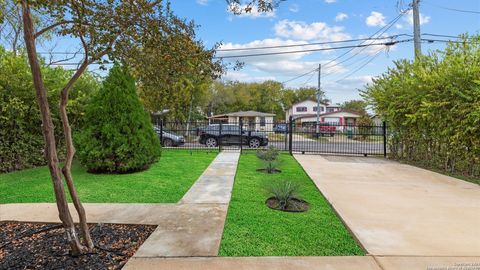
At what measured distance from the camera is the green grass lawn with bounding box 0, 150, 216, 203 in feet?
16.0

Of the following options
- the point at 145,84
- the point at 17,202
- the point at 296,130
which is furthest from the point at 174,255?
the point at 296,130

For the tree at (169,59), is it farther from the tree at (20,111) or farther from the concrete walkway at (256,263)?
the tree at (20,111)

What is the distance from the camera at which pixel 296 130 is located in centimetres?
1402

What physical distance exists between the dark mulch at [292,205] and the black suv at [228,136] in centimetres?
919

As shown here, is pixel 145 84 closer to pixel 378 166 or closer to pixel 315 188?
pixel 315 188

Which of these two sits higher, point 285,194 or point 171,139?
point 171,139

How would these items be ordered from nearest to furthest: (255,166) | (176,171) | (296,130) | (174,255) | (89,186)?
(174,255) < (89,186) < (176,171) < (255,166) < (296,130)

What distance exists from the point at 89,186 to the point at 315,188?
4.77 metres

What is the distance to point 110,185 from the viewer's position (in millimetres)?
5762

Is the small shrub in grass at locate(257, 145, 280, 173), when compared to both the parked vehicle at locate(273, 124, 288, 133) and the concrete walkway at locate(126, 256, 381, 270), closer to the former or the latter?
the parked vehicle at locate(273, 124, 288, 133)

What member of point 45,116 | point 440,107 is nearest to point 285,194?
point 45,116

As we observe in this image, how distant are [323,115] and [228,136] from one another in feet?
96.9

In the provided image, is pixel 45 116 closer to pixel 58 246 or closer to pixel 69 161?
pixel 69 161

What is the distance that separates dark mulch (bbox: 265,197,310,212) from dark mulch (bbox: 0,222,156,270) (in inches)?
79.0
